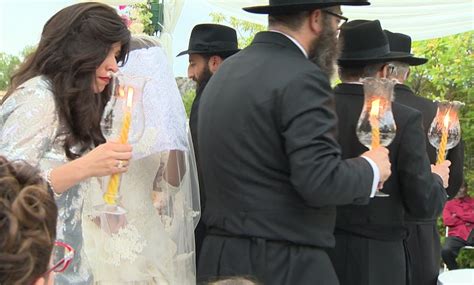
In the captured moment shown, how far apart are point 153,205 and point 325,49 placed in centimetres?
85

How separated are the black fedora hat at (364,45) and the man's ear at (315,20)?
1.90 feet

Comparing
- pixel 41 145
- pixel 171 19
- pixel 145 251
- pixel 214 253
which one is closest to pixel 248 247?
pixel 214 253

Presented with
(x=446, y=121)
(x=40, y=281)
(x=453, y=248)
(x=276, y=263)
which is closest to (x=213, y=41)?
(x=446, y=121)

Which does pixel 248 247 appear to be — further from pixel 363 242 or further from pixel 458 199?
pixel 458 199

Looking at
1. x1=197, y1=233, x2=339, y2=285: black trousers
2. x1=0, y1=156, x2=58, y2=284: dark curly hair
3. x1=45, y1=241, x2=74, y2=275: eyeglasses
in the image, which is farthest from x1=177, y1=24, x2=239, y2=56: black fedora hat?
x1=0, y1=156, x2=58, y2=284: dark curly hair

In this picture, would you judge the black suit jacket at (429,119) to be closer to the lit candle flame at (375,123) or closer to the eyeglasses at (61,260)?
the lit candle flame at (375,123)

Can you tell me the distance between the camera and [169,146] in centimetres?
258

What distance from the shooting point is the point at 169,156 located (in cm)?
259

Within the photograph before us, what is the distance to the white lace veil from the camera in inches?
99.9

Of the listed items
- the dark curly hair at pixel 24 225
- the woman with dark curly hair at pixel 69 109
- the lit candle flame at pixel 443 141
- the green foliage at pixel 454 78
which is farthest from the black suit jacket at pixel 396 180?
the green foliage at pixel 454 78

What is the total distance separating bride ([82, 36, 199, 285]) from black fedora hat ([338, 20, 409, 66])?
722 millimetres

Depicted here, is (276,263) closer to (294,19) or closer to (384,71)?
(294,19)

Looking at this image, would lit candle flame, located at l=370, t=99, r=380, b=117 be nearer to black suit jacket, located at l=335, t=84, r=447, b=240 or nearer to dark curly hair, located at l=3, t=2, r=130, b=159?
black suit jacket, located at l=335, t=84, r=447, b=240

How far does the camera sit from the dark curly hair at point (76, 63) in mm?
2033
